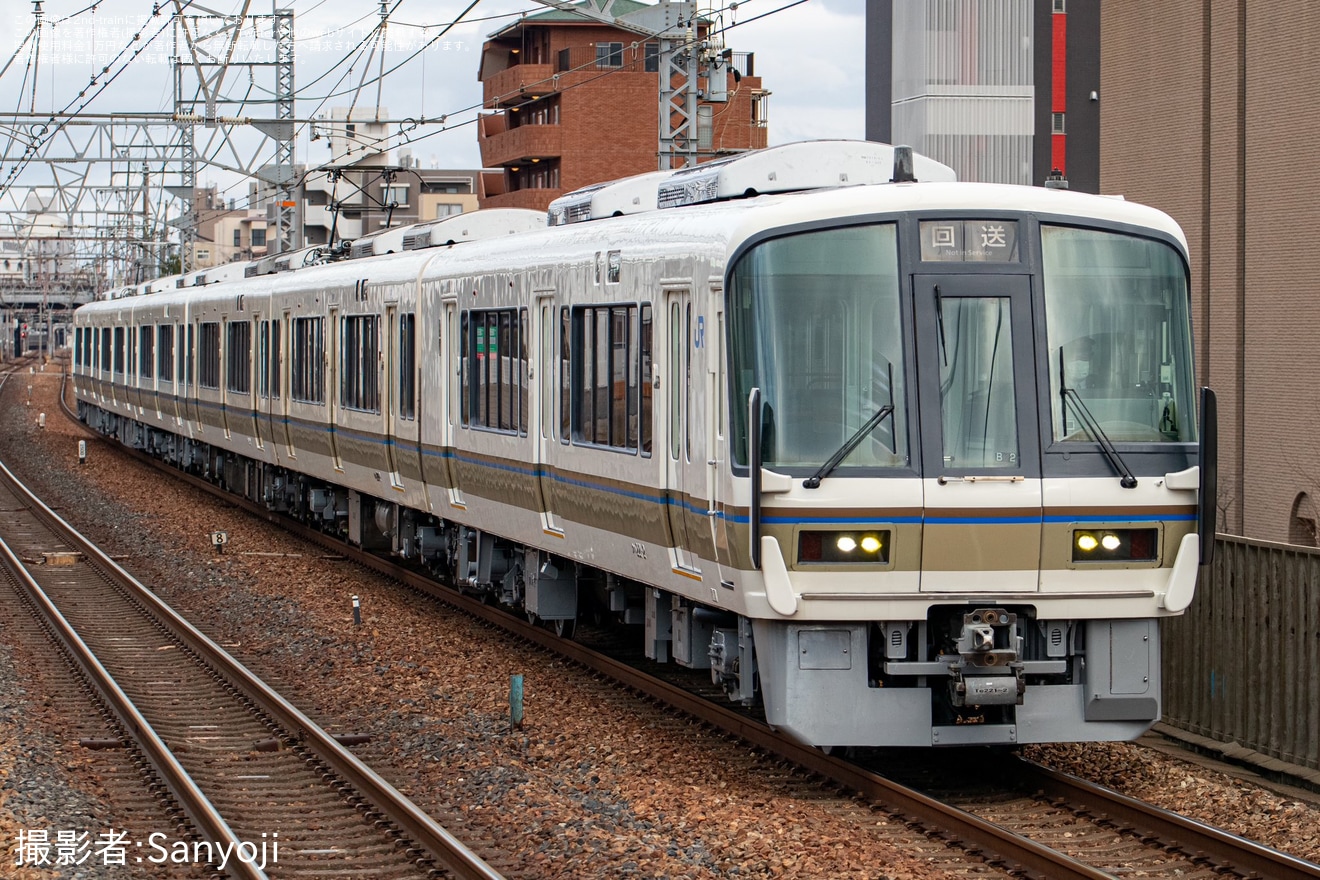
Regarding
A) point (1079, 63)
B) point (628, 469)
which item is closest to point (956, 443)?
point (628, 469)

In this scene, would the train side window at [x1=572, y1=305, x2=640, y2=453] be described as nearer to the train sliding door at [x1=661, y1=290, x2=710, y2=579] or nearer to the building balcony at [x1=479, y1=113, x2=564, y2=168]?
the train sliding door at [x1=661, y1=290, x2=710, y2=579]

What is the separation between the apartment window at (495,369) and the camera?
13.3 meters

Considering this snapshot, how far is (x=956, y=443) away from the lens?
8.80 metres

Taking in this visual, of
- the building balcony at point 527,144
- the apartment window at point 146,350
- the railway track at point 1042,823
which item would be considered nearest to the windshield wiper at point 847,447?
the railway track at point 1042,823

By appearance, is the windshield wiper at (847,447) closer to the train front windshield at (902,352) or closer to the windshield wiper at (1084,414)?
the train front windshield at (902,352)

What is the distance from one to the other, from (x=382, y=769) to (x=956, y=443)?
3668mm

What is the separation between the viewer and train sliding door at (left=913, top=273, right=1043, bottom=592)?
8.71 meters

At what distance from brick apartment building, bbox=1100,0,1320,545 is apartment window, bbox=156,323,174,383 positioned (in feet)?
52.2

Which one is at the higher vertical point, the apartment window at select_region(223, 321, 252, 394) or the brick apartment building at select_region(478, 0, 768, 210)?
the brick apartment building at select_region(478, 0, 768, 210)

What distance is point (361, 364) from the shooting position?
61.5ft

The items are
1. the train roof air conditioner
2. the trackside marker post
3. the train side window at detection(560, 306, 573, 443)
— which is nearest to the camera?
the train roof air conditioner

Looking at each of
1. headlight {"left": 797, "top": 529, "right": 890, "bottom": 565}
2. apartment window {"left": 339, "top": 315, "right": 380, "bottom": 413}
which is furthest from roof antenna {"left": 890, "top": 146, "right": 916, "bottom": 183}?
apartment window {"left": 339, "top": 315, "right": 380, "bottom": 413}

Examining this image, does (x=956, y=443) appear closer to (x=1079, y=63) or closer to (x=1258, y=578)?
(x=1258, y=578)

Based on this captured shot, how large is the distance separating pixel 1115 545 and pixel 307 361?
46.0 ft
